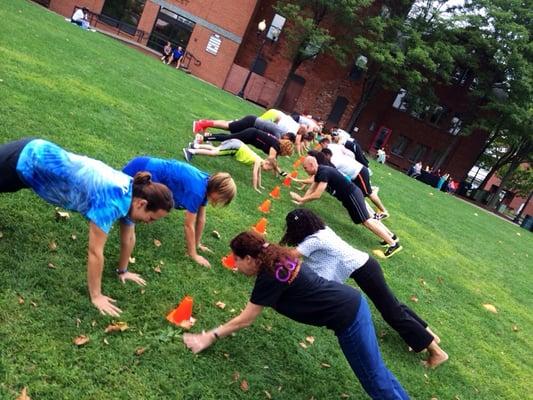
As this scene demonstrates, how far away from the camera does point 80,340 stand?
3377mm

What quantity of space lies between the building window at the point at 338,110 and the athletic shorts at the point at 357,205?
101 ft

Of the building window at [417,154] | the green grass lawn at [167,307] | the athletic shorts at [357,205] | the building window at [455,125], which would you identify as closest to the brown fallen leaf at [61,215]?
the green grass lawn at [167,307]

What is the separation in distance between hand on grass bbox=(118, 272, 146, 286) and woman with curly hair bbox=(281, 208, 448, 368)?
1349 millimetres

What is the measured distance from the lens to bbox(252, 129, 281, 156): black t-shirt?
31.1ft

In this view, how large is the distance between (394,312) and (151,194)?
2963mm

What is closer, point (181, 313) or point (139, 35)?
point (181, 313)

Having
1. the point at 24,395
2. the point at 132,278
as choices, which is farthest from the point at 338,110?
the point at 24,395

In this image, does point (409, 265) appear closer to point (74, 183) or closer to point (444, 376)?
point (444, 376)

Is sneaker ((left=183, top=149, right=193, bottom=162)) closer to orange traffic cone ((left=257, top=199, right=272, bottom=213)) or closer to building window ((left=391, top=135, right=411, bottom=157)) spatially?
orange traffic cone ((left=257, top=199, right=272, bottom=213))

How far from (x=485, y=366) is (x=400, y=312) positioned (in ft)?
5.80

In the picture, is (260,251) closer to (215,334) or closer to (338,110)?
(215,334)

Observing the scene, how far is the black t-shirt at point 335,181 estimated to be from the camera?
8.12 meters

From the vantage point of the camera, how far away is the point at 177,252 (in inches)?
204

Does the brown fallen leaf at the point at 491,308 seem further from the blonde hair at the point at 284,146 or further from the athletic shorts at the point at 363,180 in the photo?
the blonde hair at the point at 284,146
